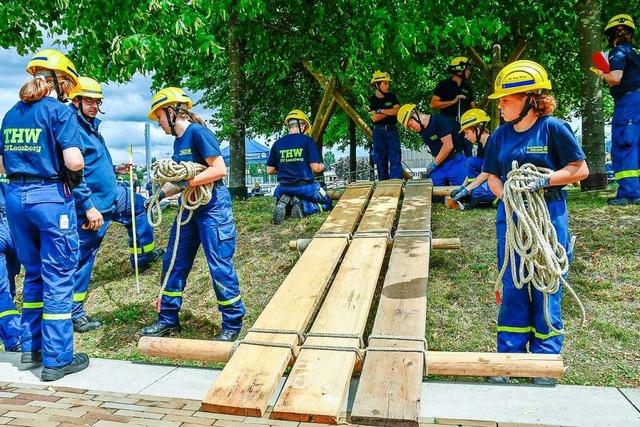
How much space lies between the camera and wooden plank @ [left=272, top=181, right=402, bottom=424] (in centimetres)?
303

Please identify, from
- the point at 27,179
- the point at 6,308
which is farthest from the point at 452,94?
the point at 6,308

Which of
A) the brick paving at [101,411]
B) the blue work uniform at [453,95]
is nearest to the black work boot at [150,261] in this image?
A: the brick paving at [101,411]

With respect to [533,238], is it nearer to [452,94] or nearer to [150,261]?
[150,261]

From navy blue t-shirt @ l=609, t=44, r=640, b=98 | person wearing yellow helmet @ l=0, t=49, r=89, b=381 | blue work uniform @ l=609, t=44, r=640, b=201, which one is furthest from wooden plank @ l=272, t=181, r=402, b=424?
navy blue t-shirt @ l=609, t=44, r=640, b=98

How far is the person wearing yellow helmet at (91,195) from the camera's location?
5109mm

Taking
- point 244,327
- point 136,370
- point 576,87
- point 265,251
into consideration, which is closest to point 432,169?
point 265,251

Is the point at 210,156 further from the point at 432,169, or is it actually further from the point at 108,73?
the point at 108,73

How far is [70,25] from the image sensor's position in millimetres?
7828

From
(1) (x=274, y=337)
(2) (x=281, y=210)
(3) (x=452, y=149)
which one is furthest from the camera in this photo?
(3) (x=452, y=149)

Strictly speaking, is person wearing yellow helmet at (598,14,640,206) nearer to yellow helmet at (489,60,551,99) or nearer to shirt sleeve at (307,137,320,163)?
yellow helmet at (489,60,551,99)

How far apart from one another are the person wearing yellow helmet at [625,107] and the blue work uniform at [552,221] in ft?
11.0

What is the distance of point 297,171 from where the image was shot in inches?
312

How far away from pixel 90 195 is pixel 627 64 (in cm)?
624

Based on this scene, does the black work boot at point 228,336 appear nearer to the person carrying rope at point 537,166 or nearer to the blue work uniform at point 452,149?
the person carrying rope at point 537,166
